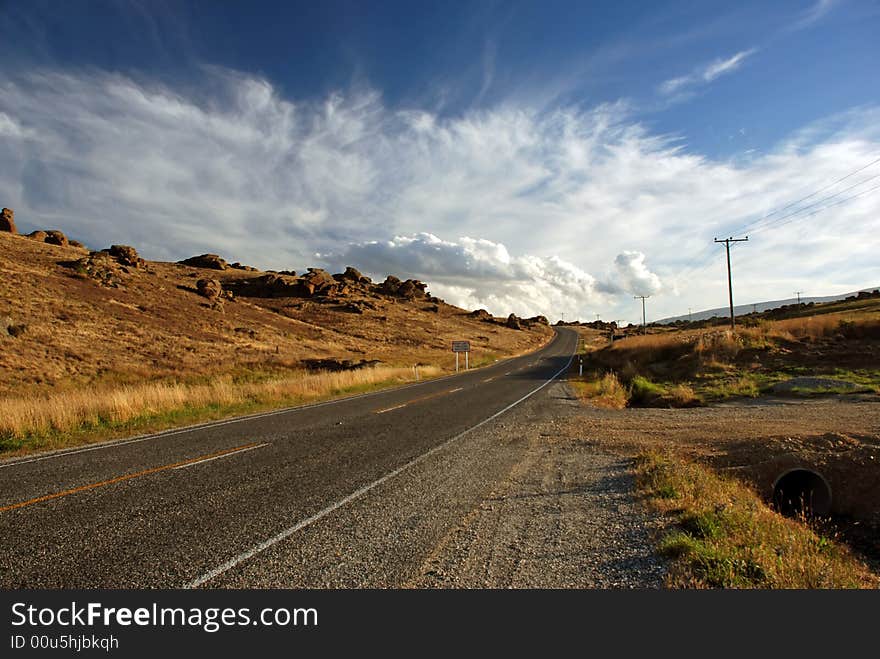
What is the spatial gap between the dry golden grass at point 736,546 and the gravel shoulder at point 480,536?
1.00ft

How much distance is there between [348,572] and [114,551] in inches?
92.6

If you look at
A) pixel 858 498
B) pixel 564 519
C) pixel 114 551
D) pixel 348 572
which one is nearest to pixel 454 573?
pixel 348 572

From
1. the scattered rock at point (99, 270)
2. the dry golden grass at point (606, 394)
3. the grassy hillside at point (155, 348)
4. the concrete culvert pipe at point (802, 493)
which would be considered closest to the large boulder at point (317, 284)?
the grassy hillside at point (155, 348)

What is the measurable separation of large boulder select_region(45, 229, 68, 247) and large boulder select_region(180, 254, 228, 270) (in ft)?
92.5

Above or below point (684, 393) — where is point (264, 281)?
above

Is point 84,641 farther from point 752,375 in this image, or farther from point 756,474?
point 752,375

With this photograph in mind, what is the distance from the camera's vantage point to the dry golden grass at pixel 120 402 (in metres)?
11.2

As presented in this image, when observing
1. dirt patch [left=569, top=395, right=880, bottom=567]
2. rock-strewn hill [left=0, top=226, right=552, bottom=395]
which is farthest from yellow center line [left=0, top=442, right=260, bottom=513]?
rock-strewn hill [left=0, top=226, right=552, bottom=395]

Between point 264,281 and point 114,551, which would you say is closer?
point 114,551

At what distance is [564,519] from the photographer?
530cm

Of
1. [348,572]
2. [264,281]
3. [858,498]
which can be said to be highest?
[264,281]

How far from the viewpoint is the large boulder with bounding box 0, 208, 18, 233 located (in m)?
73.8

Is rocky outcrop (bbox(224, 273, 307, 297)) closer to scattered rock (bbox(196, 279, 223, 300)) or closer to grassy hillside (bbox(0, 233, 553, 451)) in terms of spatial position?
grassy hillside (bbox(0, 233, 553, 451))

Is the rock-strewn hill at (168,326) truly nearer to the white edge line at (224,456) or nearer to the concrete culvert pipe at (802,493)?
the white edge line at (224,456)
